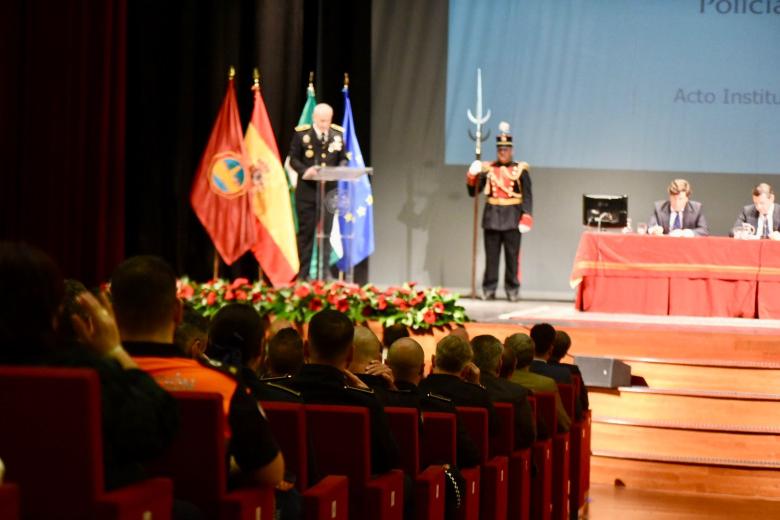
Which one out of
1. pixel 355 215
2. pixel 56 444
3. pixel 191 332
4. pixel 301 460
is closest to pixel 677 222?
pixel 355 215

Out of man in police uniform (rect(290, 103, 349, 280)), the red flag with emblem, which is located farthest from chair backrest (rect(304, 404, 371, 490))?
the red flag with emblem

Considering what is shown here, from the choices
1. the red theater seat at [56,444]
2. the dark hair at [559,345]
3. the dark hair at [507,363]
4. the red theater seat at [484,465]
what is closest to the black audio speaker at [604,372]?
the dark hair at [559,345]

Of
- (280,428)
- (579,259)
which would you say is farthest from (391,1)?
(280,428)

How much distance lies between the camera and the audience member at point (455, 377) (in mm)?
3770

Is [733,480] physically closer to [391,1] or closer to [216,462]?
[216,462]

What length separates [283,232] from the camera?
30.5 feet

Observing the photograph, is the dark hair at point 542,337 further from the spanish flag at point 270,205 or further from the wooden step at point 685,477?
the spanish flag at point 270,205

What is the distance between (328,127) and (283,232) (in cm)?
103

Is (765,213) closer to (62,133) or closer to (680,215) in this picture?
(680,215)

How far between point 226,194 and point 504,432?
18.4 feet

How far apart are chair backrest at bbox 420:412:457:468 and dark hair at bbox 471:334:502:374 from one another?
0.99m

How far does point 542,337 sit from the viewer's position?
18.3ft

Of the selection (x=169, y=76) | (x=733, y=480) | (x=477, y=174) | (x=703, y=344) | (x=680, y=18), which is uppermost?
(x=680, y=18)

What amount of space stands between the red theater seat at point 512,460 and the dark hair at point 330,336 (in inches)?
47.7
